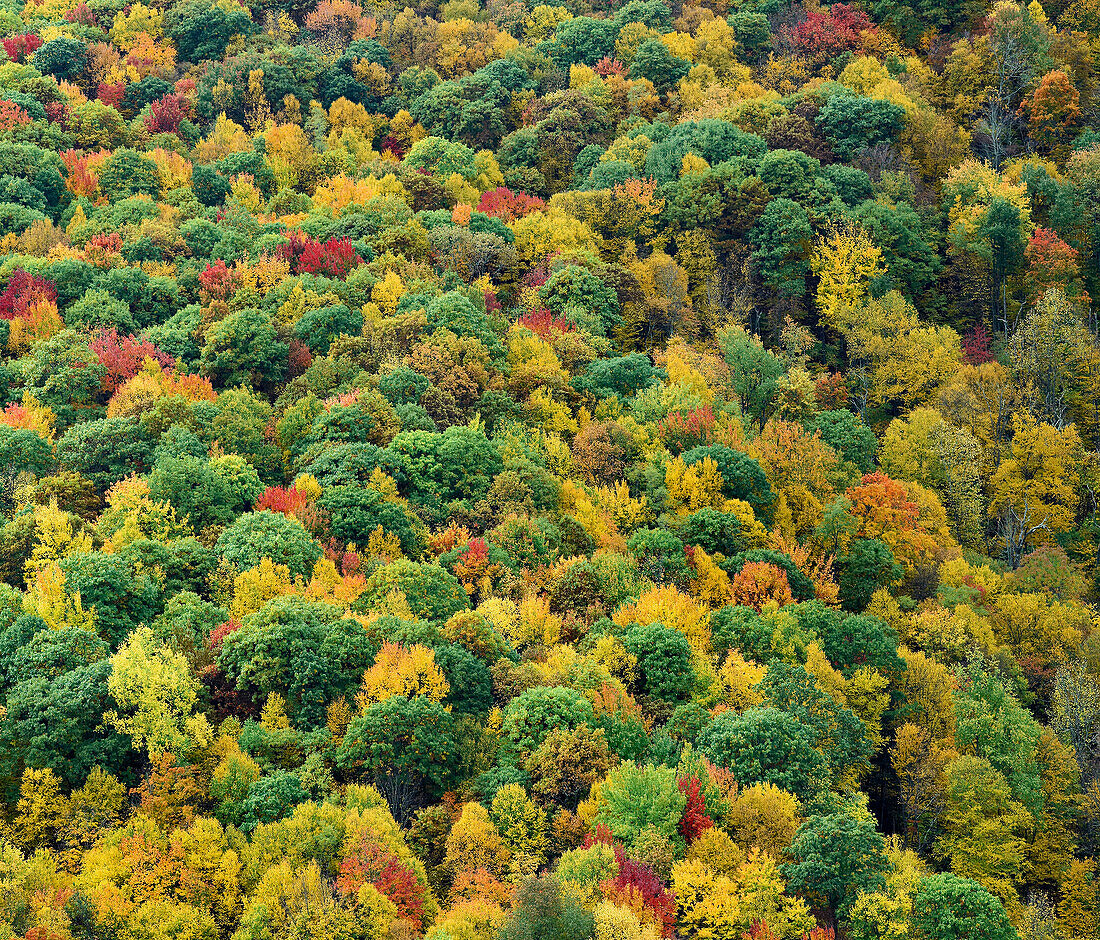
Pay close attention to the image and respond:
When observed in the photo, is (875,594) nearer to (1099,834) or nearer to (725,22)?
(1099,834)

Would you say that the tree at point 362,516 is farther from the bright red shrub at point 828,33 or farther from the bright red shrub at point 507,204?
the bright red shrub at point 828,33

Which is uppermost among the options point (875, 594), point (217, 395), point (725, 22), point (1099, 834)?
point (725, 22)

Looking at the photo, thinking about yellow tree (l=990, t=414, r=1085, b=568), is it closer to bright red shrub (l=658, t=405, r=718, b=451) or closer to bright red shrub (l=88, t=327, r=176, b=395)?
bright red shrub (l=658, t=405, r=718, b=451)

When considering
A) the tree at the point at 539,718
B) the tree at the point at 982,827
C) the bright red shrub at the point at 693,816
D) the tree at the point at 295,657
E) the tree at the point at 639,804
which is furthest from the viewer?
the tree at the point at 982,827

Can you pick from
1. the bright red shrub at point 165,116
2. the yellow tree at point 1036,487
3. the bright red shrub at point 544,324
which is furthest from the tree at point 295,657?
the bright red shrub at point 165,116

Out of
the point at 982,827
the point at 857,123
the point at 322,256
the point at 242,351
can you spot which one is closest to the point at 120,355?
the point at 242,351

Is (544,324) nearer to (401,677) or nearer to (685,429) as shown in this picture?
(685,429)

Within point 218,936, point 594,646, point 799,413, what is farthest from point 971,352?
point 218,936
